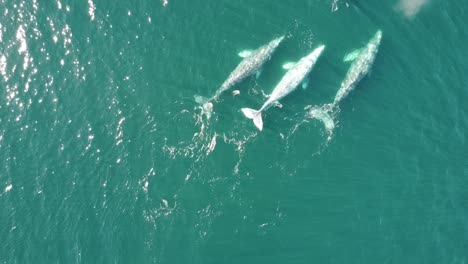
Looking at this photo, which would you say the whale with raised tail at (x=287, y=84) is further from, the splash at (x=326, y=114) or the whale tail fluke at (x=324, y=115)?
the whale tail fluke at (x=324, y=115)

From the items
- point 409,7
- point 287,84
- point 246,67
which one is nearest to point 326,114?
point 287,84

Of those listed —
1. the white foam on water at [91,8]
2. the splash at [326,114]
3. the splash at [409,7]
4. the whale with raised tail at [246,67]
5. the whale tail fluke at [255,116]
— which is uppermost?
the white foam on water at [91,8]

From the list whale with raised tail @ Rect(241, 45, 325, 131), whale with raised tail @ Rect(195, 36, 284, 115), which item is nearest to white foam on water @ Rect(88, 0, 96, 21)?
whale with raised tail @ Rect(195, 36, 284, 115)

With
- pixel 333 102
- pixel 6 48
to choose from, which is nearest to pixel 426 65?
pixel 333 102

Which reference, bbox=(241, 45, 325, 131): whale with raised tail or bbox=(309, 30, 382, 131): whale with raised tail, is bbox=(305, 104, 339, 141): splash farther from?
bbox=(241, 45, 325, 131): whale with raised tail

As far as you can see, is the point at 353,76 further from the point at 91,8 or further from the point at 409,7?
the point at 91,8

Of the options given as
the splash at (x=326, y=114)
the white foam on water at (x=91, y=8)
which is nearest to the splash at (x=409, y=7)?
the splash at (x=326, y=114)

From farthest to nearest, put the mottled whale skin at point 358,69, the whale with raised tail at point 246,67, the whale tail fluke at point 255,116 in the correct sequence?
the mottled whale skin at point 358,69 < the whale with raised tail at point 246,67 < the whale tail fluke at point 255,116
